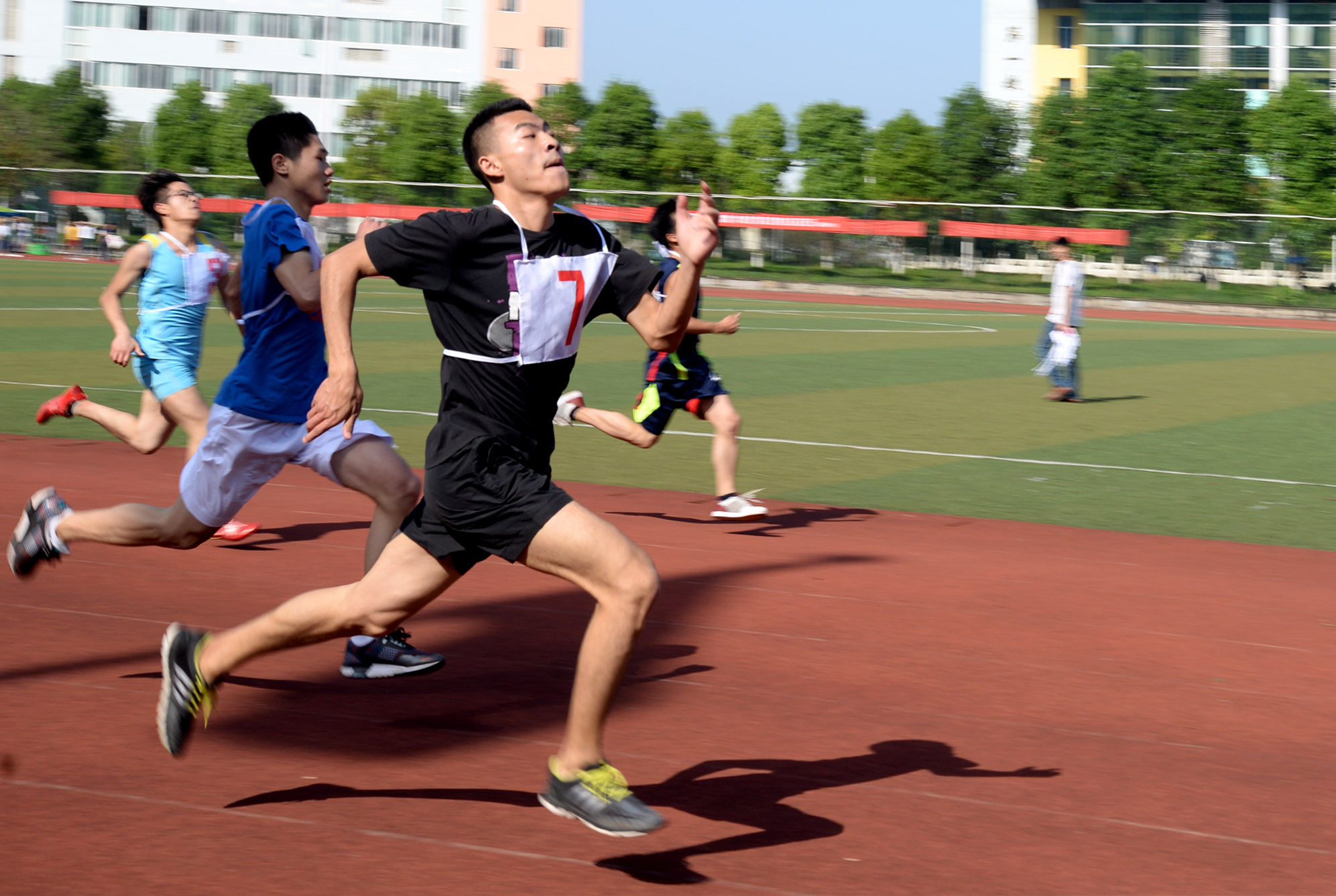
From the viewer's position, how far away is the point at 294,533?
864 cm

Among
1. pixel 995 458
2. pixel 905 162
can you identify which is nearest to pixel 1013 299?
pixel 905 162

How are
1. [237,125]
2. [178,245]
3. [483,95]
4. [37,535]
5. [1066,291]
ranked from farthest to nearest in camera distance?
[237,125] < [483,95] < [1066,291] < [178,245] < [37,535]

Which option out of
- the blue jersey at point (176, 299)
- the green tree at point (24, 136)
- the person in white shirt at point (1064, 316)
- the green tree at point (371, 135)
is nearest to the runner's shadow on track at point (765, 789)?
the blue jersey at point (176, 299)

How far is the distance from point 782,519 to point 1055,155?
47155 mm

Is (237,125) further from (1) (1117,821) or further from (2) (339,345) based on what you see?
(1) (1117,821)

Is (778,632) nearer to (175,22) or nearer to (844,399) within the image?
(844,399)

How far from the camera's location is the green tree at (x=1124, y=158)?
174 ft

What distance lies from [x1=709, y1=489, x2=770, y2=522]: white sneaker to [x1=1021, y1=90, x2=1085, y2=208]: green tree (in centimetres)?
4505

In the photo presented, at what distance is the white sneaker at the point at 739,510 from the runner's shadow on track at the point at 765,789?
406 cm

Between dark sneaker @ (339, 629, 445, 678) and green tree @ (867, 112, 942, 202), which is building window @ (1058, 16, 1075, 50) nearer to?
green tree @ (867, 112, 942, 202)

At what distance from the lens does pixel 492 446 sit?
4.16 metres

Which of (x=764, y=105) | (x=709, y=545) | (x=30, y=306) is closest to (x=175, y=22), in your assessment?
(x=764, y=105)

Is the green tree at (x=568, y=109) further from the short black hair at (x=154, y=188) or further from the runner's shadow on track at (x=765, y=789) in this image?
the runner's shadow on track at (x=765, y=789)

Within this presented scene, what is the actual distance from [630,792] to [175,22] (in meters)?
104
